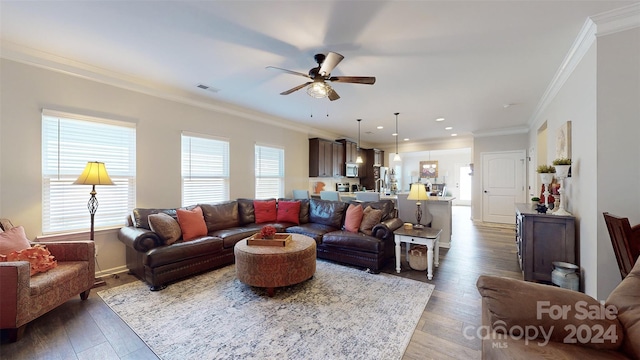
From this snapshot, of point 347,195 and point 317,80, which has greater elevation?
point 317,80

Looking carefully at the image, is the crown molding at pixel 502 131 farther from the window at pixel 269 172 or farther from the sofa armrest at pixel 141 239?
the sofa armrest at pixel 141 239

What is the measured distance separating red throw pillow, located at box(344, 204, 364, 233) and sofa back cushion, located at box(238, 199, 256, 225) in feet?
5.77

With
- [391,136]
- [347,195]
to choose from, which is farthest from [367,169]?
[347,195]

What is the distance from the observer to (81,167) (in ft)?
10.2

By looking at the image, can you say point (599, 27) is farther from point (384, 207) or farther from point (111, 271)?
point (111, 271)

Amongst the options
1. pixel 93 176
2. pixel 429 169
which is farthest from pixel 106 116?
pixel 429 169

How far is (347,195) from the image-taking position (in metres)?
6.10

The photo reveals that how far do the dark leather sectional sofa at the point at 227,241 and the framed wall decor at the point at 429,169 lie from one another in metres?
8.58

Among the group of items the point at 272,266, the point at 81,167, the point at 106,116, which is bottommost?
the point at 272,266

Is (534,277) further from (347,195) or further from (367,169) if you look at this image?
(367,169)

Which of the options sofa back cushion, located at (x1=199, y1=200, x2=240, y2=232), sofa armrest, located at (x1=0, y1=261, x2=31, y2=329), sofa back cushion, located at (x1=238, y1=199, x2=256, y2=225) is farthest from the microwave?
sofa armrest, located at (x1=0, y1=261, x2=31, y2=329)

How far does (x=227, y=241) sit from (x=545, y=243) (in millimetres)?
4064

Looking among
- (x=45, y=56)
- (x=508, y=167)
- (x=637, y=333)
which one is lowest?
(x=637, y=333)

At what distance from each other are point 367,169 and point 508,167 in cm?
409
